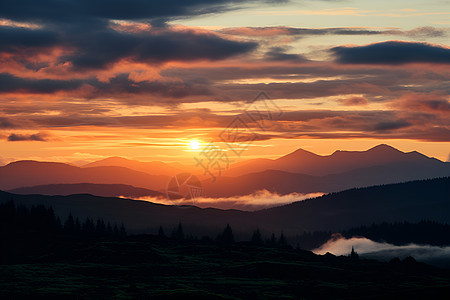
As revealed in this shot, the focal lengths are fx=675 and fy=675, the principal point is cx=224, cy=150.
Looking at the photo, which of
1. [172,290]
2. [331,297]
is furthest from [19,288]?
[331,297]

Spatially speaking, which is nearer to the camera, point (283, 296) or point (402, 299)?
point (402, 299)

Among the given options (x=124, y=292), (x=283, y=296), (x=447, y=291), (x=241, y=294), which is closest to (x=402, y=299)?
(x=447, y=291)

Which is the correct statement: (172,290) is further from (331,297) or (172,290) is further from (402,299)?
(402,299)

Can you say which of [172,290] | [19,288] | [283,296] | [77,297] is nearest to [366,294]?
[283,296]

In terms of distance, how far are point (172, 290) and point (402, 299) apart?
6382 cm

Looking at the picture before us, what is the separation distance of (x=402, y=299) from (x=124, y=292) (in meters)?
76.3

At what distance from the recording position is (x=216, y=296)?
181125mm

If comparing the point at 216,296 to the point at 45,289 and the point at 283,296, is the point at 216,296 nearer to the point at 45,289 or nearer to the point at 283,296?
the point at 283,296

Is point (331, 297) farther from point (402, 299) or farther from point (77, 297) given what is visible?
point (77, 297)

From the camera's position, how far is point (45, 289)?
7574 inches

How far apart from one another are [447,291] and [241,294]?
56.8 meters

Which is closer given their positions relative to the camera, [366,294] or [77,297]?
[77,297]

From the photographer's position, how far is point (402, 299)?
175500mm

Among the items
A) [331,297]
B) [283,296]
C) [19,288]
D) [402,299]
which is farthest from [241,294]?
[19,288]
